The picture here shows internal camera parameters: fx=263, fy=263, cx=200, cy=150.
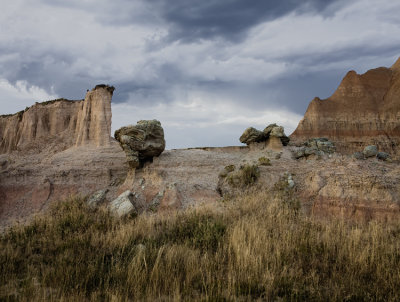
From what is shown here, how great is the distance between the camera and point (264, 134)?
634 inches

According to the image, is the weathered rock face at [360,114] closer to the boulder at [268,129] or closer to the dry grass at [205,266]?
the boulder at [268,129]

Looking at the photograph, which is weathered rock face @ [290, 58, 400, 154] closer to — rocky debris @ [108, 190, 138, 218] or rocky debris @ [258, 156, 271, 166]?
rocky debris @ [258, 156, 271, 166]

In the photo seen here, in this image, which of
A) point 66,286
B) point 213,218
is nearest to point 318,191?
point 213,218

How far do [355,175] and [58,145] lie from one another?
1767 cm

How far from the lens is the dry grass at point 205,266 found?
13.5ft

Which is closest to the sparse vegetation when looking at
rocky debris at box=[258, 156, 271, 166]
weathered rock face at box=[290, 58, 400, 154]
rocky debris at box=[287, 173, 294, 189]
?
rocky debris at box=[258, 156, 271, 166]

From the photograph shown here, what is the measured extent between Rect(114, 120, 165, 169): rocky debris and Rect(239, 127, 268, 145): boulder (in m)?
5.23

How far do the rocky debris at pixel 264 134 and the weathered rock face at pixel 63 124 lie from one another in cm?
875

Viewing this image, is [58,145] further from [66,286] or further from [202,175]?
[66,286]

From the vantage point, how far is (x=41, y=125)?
20.5 meters

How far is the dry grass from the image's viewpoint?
4105 mm

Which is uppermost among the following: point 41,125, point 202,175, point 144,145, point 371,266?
point 41,125

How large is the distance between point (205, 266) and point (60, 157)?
547 inches

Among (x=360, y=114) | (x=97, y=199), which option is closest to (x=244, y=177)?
(x=97, y=199)
